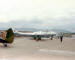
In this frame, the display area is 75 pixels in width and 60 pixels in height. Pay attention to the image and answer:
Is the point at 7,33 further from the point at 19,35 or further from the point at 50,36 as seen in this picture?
the point at 19,35

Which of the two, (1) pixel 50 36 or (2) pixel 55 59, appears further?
(1) pixel 50 36

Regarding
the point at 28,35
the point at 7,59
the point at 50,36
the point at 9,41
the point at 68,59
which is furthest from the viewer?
the point at 28,35

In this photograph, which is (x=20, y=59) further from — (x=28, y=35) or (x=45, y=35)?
(x=28, y=35)

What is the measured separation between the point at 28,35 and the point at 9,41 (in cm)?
2271

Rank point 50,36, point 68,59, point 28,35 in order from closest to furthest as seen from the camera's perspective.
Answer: point 68,59 → point 50,36 → point 28,35

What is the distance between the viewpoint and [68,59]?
11773 millimetres

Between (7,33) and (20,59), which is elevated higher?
(7,33)

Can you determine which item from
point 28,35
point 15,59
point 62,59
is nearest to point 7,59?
point 15,59

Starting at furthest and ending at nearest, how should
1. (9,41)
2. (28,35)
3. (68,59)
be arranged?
(28,35) < (9,41) < (68,59)

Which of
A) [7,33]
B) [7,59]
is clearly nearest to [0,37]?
[7,33]

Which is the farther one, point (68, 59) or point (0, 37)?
point (0, 37)

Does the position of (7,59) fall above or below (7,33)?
below

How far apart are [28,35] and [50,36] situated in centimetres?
609

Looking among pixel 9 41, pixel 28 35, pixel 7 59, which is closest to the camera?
pixel 7 59
